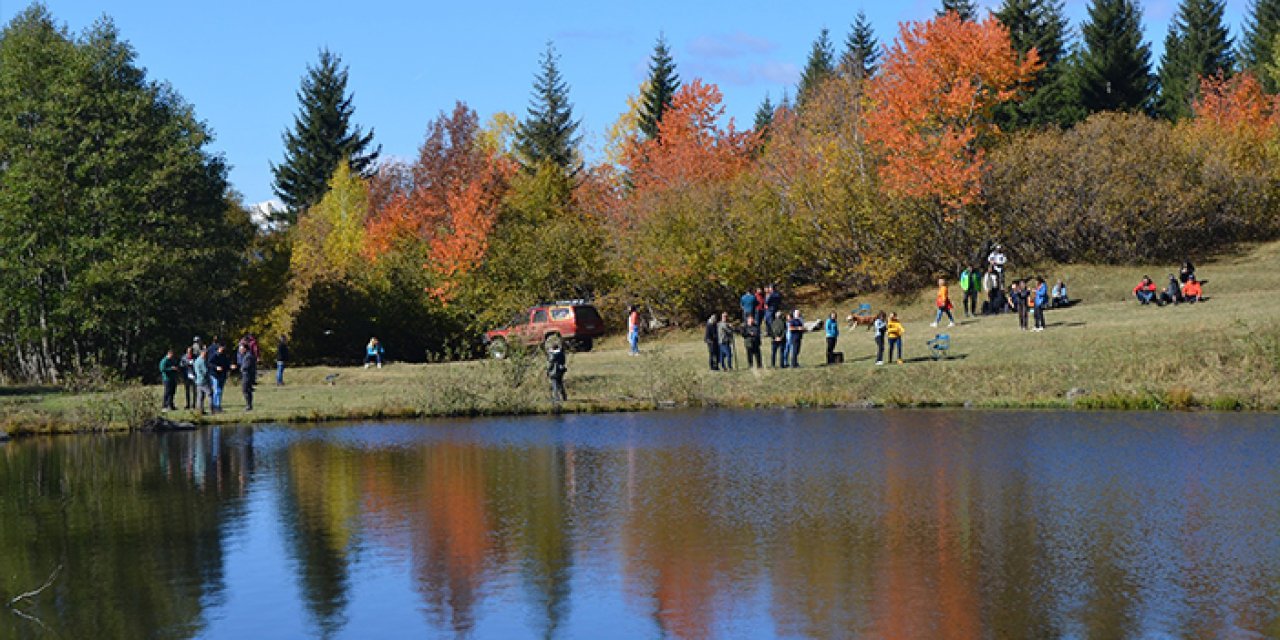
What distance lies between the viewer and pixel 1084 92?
233ft

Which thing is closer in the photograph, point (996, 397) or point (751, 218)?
point (996, 397)

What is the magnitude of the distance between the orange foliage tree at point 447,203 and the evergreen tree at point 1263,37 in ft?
157

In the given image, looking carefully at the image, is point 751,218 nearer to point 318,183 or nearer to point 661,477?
point 661,477

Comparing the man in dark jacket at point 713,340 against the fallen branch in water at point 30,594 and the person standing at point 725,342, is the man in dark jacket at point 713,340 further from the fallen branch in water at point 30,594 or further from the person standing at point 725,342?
the fallen branch in water at point 30,594

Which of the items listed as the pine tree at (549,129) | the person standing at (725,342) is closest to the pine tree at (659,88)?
the pine tree at (549,129)

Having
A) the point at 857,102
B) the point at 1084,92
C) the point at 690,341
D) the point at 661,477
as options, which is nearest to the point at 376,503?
the point at 661,477

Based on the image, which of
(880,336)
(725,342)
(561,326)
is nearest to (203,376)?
(725,342)

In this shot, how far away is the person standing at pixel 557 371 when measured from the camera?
35906mm

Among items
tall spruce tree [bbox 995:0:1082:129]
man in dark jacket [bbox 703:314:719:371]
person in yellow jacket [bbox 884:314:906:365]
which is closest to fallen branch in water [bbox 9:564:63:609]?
man in dark jacket [bbox 703:314:719:371]

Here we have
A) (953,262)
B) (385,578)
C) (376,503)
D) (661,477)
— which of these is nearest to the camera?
(385,578)

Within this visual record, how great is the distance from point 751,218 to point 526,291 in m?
11.6

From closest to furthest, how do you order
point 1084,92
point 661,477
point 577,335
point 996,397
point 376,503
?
point 376,503
point 661,477
point 996,397
point 577,335
point 1084,92

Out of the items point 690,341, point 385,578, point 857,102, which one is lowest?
point 385,578

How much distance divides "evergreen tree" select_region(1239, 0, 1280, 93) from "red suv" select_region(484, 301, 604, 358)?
49740 mm
